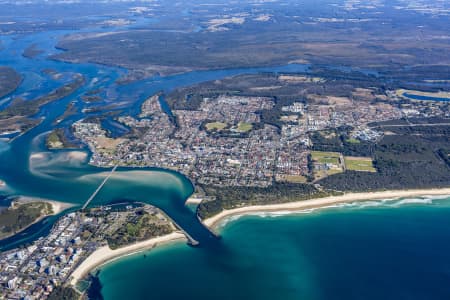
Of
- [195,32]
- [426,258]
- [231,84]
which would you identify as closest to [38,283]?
[426,258]

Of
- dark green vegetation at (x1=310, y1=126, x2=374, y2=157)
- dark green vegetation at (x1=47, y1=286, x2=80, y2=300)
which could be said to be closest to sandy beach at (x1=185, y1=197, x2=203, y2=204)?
dark green vegetation at (x1=47, y1=286, x2=80, y2=300)

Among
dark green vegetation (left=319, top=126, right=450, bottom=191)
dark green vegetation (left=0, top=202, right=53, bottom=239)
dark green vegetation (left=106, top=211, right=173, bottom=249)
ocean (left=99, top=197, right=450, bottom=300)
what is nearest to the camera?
ocean (left=99, top=197, right=450, bottom=300)

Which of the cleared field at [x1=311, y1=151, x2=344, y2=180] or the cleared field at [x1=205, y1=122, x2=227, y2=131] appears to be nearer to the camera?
the cleared field at [x1=311, y1=151, x2=344, y2=180]

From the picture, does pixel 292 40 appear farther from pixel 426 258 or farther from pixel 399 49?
pixel 426 258

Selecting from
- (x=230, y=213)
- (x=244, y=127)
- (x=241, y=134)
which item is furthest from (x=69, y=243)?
(x=244, y=127)

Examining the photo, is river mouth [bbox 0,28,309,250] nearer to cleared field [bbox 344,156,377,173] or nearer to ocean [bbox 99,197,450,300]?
ocean [bbox 99,197,450,300]
